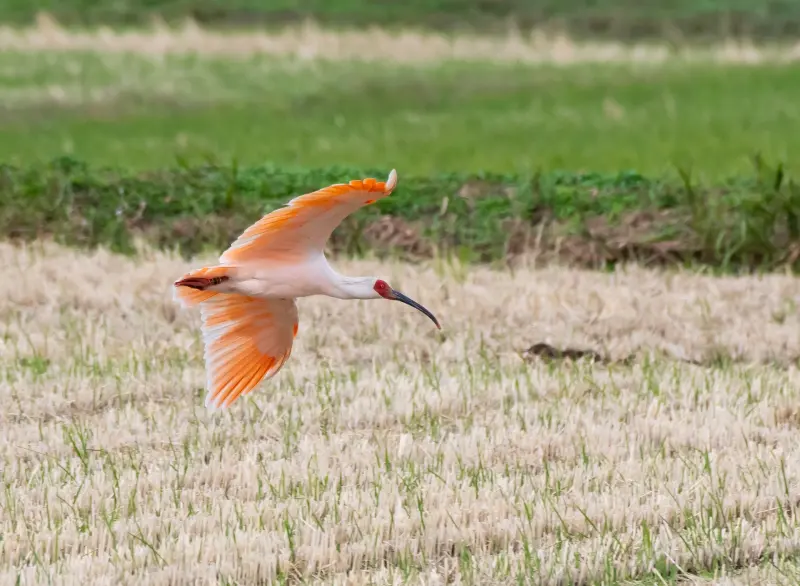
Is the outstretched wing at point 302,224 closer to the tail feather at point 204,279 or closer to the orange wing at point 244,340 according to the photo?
the tail feather at point 204,279

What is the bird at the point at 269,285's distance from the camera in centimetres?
490

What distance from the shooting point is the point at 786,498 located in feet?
16.9

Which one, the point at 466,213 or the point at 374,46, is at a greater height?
the point at 374,46

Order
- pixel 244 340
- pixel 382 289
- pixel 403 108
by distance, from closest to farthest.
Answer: pixel 382 289, pixel 244 340, pixel 403 108

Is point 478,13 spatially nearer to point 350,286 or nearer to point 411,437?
point 411,437

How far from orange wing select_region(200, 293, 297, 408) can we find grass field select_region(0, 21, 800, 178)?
6.10 m

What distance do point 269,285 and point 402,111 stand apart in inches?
471

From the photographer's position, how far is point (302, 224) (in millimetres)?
5020

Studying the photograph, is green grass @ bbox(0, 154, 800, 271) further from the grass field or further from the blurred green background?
the grass field

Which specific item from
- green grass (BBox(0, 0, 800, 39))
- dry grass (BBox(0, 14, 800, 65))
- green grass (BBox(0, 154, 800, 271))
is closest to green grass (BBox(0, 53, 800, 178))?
green grass (BBox(0, 154, 800, 271))

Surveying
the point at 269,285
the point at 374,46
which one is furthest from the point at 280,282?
the point at 374,46

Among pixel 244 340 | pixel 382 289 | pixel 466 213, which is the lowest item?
pixel 244 340

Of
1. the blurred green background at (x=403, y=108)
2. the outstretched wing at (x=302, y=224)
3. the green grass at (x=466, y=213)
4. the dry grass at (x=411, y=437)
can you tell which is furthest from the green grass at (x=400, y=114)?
the outstretched wing at (x=302, y=224)

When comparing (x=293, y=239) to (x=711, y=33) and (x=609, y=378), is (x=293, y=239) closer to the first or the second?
(x=609, y=378)
